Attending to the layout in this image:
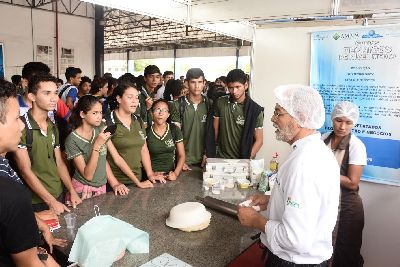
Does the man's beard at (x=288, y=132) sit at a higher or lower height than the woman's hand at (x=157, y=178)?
higher

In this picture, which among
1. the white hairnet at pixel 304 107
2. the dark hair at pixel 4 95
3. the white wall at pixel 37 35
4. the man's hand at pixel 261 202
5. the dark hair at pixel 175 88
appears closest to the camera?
the dark hair at pixel 4 95

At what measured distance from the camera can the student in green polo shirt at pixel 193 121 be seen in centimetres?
322

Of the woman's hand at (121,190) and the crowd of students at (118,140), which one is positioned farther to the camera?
the woman's hand at (121,190)

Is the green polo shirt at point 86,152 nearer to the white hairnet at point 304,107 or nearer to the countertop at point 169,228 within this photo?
the countertop at point 169,228

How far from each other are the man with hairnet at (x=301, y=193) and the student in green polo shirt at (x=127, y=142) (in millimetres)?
1260

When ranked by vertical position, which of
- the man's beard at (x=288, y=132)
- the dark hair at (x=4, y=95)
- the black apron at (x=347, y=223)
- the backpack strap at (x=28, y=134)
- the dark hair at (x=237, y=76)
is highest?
the dark hair at (x=237, y=76)

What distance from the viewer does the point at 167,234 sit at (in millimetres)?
1817

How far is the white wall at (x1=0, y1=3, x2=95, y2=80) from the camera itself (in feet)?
29.5

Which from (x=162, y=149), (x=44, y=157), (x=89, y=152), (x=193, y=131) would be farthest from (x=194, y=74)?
(x=44, y=157)

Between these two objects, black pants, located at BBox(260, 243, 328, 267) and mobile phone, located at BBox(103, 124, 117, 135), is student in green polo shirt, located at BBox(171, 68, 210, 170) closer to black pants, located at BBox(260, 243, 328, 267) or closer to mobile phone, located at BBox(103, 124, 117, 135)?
mobile phone, located at BBox(103, 124, 117, 135)

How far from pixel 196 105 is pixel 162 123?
56 cm

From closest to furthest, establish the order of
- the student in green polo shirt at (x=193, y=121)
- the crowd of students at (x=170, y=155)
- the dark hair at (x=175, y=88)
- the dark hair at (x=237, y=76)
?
1. the crowd of students at (x=170, y=155)
2. the dark hair at (x=237, y=76)
3. the student in green polo shirt at (x=193, y=121)
4. the dark hair at (x=175, y=88)

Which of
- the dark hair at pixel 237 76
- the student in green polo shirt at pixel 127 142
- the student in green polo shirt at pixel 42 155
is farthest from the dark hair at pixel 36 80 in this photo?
the dark hair at pixel 237 76

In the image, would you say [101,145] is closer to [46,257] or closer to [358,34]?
[46,257]
